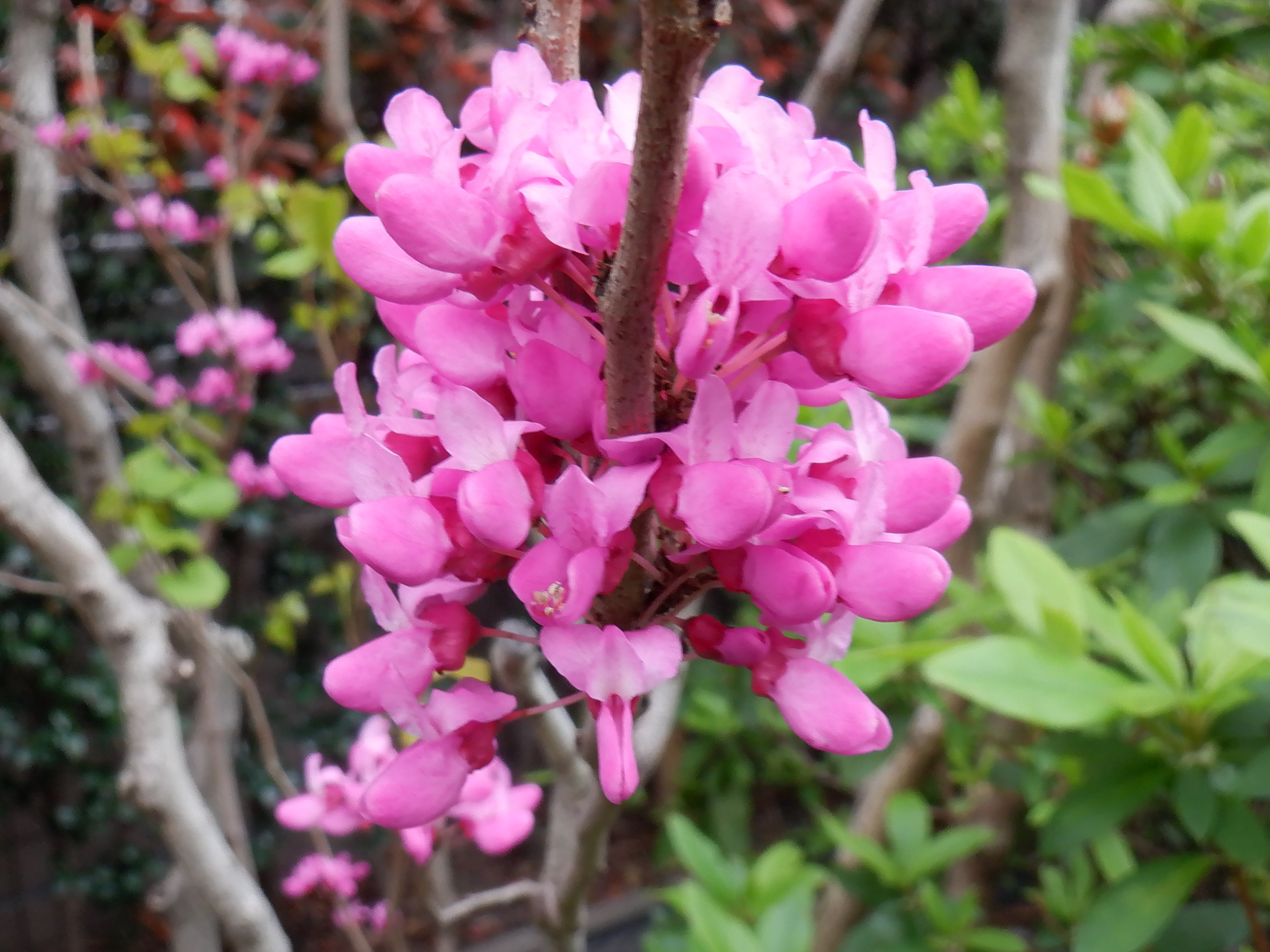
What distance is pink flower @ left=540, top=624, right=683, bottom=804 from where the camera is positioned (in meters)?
0.33

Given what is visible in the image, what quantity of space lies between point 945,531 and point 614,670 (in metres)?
0.15

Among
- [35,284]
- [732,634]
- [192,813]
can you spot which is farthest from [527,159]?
[35,284]

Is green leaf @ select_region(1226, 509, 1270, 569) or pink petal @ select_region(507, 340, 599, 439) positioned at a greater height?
pink petal @ select_region(507, 340, 599, 439)

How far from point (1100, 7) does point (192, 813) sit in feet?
11.2

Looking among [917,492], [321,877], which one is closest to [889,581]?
[917,492]

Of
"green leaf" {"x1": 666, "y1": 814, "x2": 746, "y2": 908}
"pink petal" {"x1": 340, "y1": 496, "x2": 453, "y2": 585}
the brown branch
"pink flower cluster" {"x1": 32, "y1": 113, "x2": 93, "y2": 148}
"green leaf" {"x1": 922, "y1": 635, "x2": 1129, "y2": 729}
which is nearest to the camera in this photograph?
the brown branch

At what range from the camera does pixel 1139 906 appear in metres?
0.77

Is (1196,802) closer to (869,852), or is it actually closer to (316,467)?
(869,852)

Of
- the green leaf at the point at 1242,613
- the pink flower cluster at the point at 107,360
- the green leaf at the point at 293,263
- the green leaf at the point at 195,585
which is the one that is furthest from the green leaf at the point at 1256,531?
the pink flower cluster at the point at 107,360

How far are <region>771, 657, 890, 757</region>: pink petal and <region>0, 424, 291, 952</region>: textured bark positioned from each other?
0.63 metres

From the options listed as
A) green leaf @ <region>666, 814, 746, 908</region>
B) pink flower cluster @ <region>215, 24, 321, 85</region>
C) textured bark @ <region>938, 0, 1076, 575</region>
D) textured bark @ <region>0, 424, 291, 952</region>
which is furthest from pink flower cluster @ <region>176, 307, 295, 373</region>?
textured bark @ <region>938, 0, 1076, 575</region>

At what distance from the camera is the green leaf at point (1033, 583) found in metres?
0.73

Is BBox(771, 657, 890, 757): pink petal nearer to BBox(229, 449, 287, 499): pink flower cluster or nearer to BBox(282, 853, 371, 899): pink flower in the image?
BBox(282, 853, 371, 899): pink flower

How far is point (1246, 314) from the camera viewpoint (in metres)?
0.97
